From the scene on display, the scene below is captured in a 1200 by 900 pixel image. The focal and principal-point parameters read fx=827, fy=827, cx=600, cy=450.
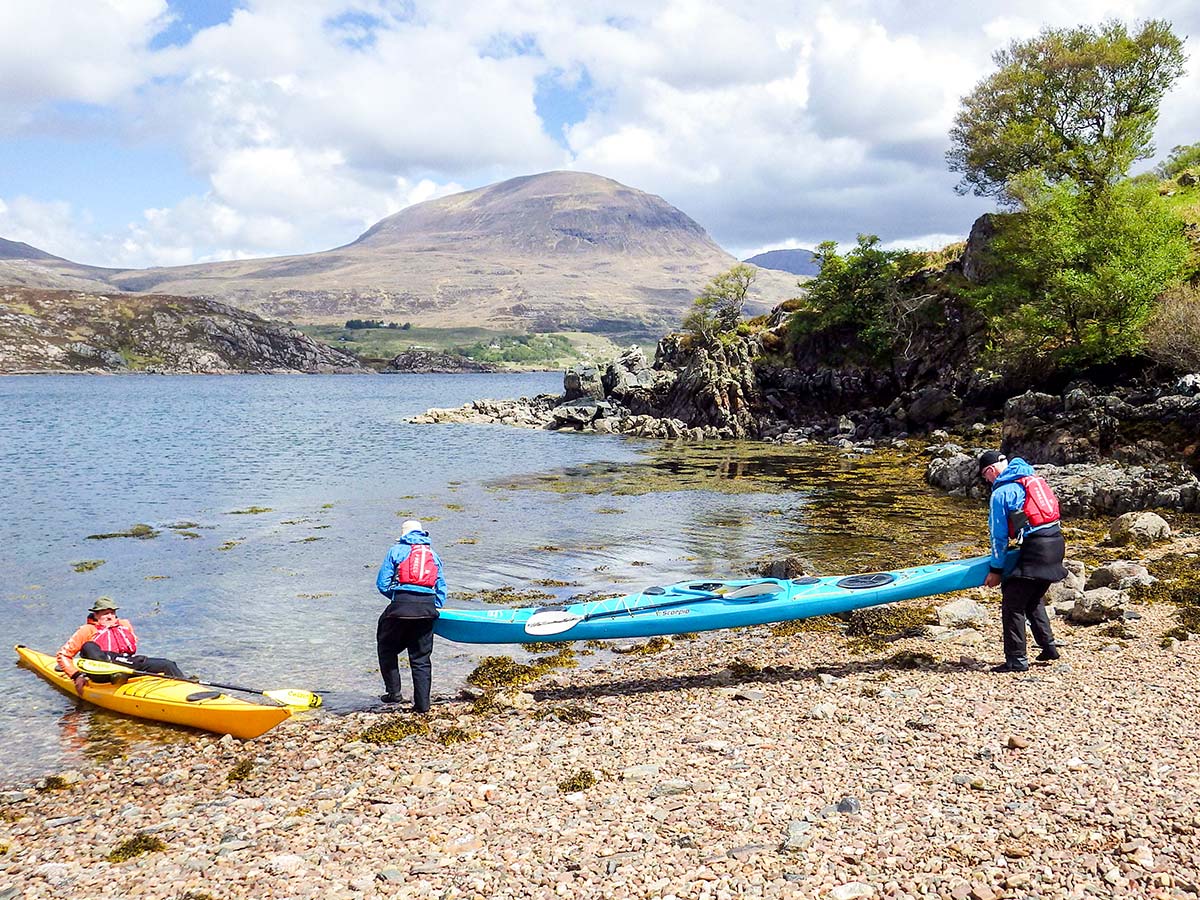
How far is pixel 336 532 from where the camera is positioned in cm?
2827

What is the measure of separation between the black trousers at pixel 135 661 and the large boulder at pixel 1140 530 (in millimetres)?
21364

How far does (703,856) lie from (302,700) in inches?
281

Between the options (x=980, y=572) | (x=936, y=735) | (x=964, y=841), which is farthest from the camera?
(x=980, y=572)

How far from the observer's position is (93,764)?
1095 cm

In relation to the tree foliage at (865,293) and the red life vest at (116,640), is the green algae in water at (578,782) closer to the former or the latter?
the red life vest at (116,640)

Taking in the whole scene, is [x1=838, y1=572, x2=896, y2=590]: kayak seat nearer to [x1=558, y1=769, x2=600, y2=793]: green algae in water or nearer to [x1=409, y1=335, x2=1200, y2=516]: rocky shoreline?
[x1=558, y1=769, x2=600, y2=793]: green algae in water

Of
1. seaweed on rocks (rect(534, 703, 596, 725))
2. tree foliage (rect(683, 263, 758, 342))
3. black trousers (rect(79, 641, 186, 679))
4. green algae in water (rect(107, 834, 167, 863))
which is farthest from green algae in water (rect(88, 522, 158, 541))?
tree foliage (rect(683, 263, 758, 342))

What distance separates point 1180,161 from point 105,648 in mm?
101626

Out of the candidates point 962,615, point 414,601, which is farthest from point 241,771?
point 962,615

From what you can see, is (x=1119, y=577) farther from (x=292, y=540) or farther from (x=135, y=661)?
(x=292, y=540)

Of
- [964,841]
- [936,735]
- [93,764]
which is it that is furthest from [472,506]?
[964,841]

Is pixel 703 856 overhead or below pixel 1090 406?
below

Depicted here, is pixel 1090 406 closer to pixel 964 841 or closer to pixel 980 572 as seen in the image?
pixel 980 572

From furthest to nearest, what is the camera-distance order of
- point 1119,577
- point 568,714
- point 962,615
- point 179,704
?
point 1119,577 < point 962,615 < point 179,704 < point 568,714
